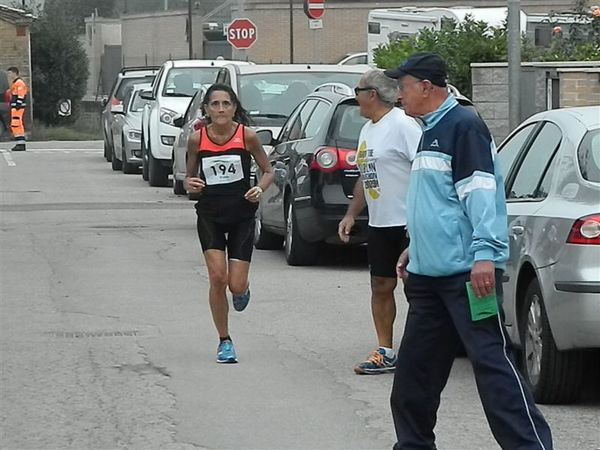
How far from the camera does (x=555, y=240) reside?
25.7 feet

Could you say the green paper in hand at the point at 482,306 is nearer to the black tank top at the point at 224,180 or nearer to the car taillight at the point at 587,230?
the car taillight at the point at 587,230

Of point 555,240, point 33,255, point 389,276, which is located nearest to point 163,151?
point 33,255

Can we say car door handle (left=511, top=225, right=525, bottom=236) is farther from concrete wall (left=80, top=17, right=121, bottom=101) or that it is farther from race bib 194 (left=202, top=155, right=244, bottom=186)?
concrete wall (left=80, top=17, right=121, bottom=101)

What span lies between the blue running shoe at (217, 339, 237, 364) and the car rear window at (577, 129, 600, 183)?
2.68 m

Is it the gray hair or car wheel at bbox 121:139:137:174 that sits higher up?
the gray hair

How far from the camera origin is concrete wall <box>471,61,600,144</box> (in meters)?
15.8

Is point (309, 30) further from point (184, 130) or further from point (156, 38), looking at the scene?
point (184, 130)

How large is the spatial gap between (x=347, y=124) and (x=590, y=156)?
566 centimetres

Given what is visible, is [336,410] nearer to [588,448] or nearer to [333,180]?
[588,448]

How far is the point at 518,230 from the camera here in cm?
842

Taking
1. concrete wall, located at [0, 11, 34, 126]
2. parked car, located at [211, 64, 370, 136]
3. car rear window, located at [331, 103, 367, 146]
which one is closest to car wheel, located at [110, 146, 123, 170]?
parked car, located at [211, 64, 370, 136]

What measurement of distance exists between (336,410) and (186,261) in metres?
6.94

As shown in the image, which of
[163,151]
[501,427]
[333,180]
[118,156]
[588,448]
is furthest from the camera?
[118,156]

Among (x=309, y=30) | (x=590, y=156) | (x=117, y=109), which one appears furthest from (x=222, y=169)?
(x=309, y=30)
